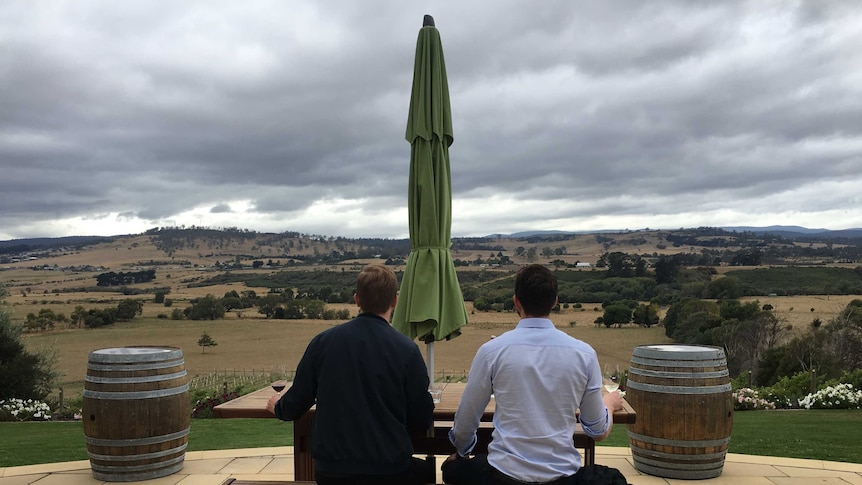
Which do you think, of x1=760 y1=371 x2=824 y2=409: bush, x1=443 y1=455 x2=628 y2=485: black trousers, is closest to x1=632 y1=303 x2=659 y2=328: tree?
x1=760 y1=371 x2=824 y2=409: bush

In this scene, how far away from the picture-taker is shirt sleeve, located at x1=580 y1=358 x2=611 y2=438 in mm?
2740

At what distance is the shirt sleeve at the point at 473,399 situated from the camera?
2758 millimetres

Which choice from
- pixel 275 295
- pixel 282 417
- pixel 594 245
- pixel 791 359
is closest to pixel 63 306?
pixel 275 295

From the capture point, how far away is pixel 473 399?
2811 mm

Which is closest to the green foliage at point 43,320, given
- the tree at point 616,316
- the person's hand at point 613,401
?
the tree at point 616,316

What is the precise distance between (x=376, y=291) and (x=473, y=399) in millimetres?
665

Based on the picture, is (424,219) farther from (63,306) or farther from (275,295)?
(63,306)

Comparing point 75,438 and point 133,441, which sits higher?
point 133,441

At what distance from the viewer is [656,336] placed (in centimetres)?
4116

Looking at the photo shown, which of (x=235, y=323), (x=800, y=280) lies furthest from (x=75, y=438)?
(x=800, y=280)

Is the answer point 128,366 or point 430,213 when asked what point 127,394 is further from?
point 430,213

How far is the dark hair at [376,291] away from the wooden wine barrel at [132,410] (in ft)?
9.10

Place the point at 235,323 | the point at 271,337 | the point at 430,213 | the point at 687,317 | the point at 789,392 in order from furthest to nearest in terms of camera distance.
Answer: the point at 235,323 < the point at 271,337 < the point at 687,317 < the point at 789,392 < the point at 430,213

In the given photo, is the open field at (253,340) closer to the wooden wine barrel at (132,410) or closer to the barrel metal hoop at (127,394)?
the wooden wine barrel at (132,410)
